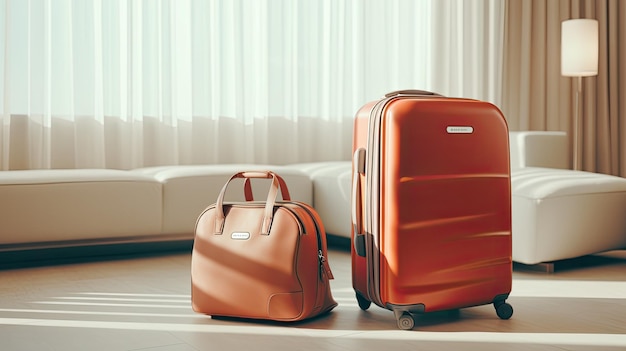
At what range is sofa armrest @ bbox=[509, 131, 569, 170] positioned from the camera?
143 inches

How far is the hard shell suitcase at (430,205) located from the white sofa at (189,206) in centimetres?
70

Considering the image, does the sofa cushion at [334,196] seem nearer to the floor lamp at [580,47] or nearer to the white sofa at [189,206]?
the white sofa at [189,206]

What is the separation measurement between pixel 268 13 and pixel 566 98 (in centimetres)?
209

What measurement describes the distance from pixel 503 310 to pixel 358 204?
1.45 feet

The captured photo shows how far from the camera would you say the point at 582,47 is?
4441 mm

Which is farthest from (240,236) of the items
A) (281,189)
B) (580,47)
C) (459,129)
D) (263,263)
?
(580,47)

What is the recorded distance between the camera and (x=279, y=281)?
1.88 m

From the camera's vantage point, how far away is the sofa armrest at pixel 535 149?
3.64 metres

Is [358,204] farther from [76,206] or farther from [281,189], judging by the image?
[76,206]

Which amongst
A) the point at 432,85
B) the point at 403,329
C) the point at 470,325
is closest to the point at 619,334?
the point at 470,325

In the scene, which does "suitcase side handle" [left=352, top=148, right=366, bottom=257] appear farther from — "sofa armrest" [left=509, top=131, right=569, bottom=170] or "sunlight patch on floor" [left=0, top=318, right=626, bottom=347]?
"sofa armrest" [left=509, top=131, right=569, bottom=170]

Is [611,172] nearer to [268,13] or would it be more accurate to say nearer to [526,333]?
[268,13]

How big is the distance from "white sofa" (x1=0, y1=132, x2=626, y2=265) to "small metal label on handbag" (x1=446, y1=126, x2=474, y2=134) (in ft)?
2.58

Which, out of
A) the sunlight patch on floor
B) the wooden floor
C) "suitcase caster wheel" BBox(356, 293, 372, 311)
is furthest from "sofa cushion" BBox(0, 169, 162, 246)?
"suitcase caster wheel" BBox(356, 293, 372, 311)
